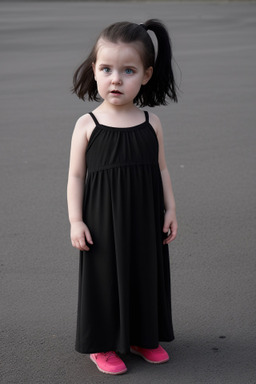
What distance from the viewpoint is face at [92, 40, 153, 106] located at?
3393 millimetres

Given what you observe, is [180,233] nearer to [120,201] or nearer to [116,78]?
[120,201]

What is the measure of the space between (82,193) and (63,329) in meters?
0.83

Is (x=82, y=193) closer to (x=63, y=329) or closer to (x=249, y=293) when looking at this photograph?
(x=63, y=329)

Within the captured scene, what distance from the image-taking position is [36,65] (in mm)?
13352

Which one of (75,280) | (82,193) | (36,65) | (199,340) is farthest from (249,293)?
(36,65)

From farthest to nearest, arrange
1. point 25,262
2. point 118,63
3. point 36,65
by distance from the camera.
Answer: point 36,65
point 25,262
point 118,63

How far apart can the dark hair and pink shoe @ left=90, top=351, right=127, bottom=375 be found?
3.64ft

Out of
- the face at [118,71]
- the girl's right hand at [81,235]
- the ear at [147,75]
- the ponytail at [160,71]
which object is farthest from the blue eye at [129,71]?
the girl's right hand at [81,235]

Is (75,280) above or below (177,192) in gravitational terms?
below

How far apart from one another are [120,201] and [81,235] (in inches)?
8.4

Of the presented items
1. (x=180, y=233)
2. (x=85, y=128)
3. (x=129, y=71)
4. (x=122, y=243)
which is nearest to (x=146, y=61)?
(x=129, y=71)

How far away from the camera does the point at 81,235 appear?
3479 mm

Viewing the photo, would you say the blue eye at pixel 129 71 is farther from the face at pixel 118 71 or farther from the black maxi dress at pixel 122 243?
the black maxi dress at pixel 122 243

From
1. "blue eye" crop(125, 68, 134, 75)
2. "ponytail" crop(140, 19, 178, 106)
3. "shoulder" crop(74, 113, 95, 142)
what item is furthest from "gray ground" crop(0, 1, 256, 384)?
"blue eye" crop(125, 68, 134, 75)
